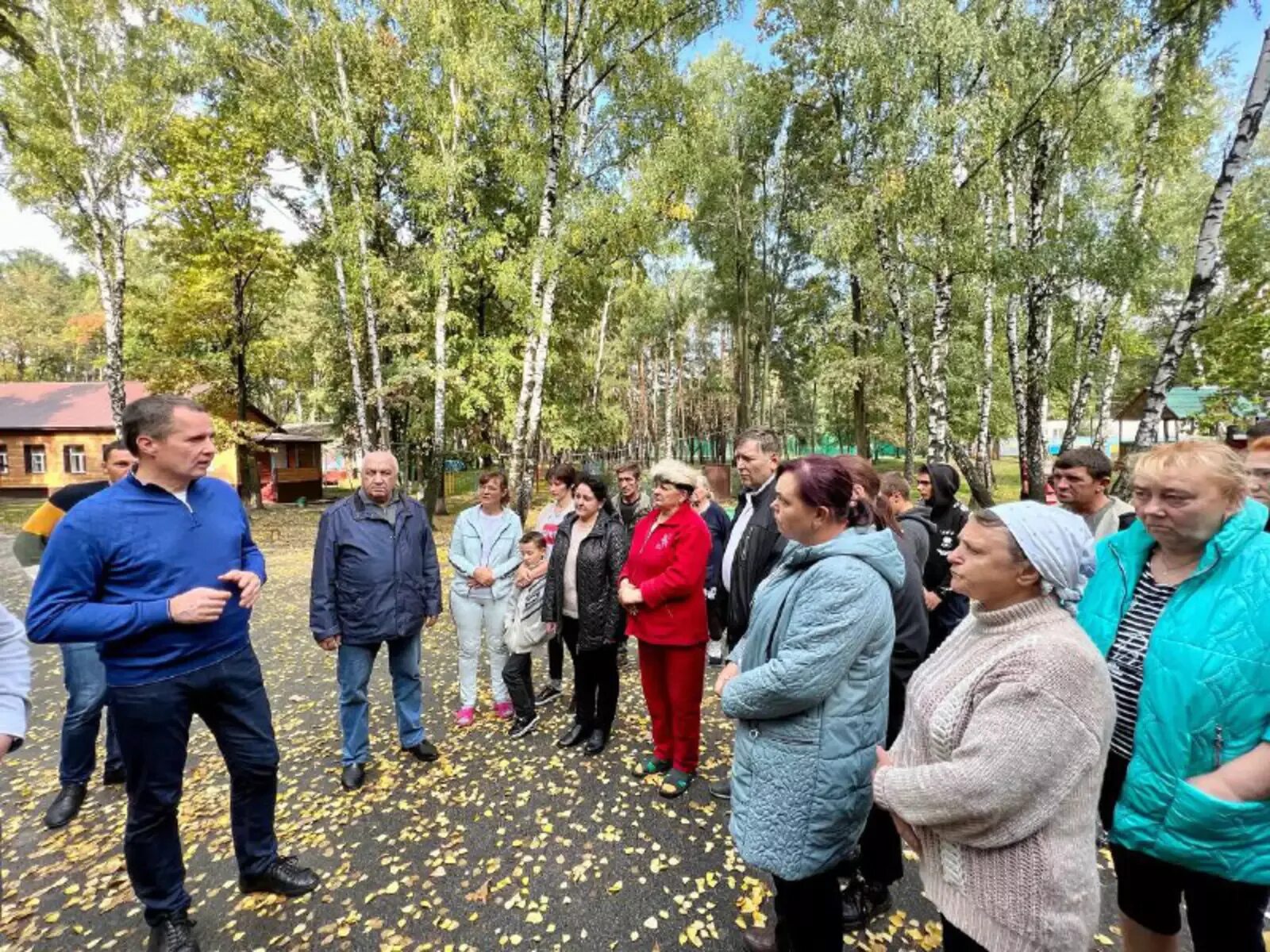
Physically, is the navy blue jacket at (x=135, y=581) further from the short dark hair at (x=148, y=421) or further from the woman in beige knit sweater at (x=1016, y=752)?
the woman in beige knit sweater at (x=1016, y=752)

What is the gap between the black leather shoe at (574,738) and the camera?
4.38 metres

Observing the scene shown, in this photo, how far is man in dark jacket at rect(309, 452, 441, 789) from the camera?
3.79 metres

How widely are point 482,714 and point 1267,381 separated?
14.3m

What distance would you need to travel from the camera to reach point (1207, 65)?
33.6 ft

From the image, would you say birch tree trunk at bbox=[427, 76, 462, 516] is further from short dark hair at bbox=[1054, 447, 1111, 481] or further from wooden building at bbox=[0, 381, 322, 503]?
wooden building at bbox=[0, 381, 322, 503]

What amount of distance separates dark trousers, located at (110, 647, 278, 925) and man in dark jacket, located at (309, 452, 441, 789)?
0.94m

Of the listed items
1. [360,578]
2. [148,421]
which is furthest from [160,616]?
[360,578]

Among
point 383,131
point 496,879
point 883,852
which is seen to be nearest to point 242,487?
point 383,131

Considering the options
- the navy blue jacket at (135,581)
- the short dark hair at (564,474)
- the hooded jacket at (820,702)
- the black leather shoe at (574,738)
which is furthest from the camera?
the short dark hair at (564,474)

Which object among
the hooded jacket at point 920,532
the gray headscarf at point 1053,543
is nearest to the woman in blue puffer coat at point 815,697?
the gray headscarf at point 1053,543

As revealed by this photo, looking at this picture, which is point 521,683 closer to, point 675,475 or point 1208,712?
point 675,475

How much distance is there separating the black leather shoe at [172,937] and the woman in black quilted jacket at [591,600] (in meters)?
2.33

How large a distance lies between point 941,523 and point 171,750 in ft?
15.6

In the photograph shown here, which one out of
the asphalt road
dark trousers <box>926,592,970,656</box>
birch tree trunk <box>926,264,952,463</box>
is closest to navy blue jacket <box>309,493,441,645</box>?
the asphalt road
